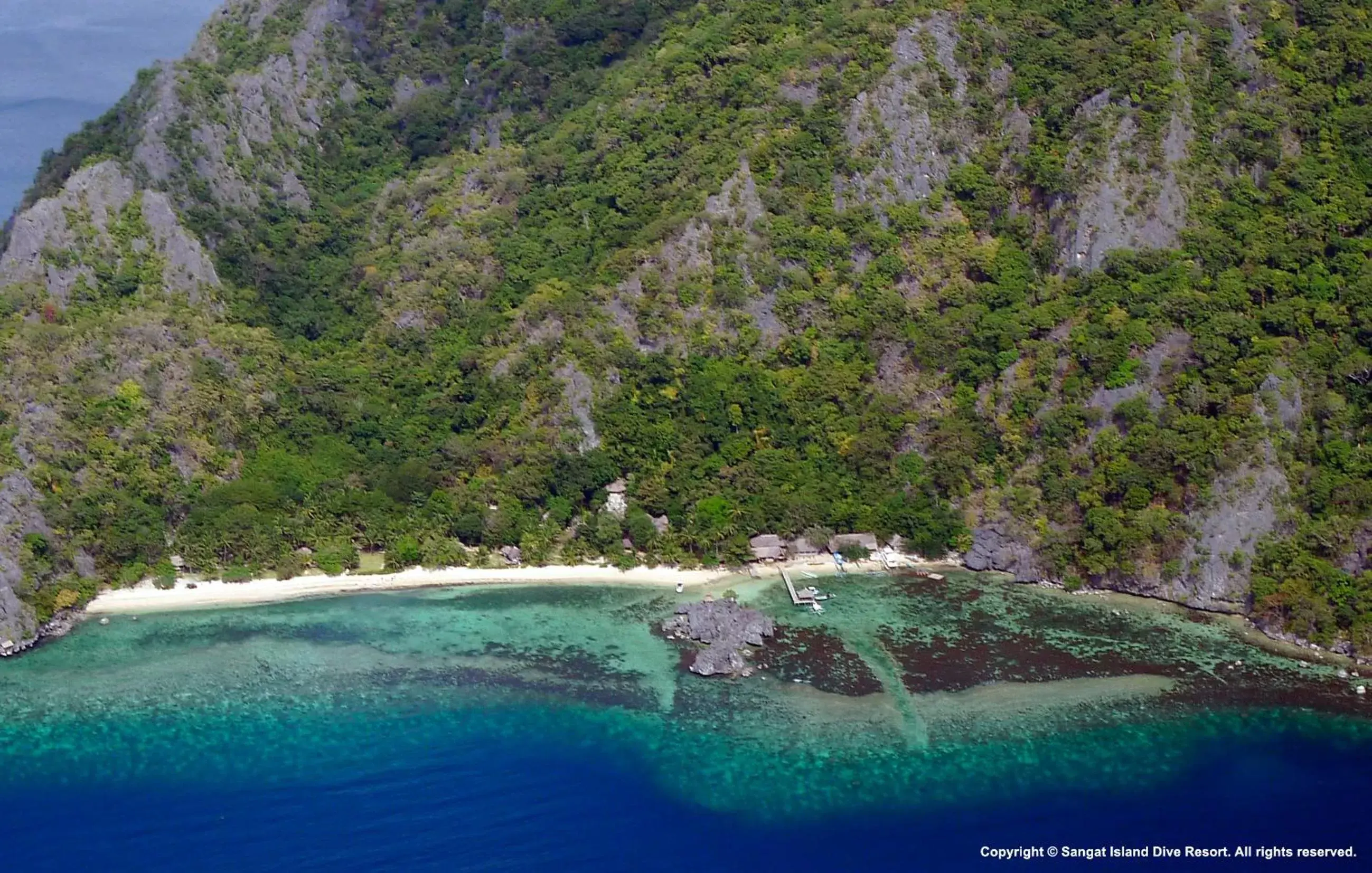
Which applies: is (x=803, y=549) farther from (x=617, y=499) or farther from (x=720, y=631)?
(x=617, y=499)

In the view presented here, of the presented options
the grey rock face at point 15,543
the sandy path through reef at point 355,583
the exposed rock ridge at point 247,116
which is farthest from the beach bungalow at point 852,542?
the exposed rock ridge at point 247,116

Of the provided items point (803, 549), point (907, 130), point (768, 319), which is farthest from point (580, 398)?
point (907, 130)

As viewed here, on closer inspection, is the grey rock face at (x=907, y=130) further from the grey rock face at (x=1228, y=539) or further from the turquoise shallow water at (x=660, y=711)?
the grey rock face at (x=1228, y=539)

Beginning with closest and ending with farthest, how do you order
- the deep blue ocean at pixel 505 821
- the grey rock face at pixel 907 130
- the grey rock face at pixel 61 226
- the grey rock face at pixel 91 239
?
the deep blue ocean at pixel 505 821
the grey rock face at pixel 61 226
the grey rock face at pixel 91 239
the grey rock face at pixel 907 130

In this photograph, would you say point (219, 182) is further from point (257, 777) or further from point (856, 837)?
point (856, 837)

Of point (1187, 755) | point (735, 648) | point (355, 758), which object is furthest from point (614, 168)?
point (1187, 755)
